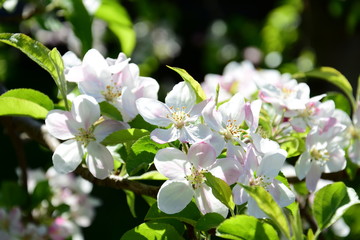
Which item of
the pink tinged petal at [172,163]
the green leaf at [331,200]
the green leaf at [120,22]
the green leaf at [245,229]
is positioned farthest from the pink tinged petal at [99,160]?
the green leaf at [120,22]

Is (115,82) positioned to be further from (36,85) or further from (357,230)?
(36,85)

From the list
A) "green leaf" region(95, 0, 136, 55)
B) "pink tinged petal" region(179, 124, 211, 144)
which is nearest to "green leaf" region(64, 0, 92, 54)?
"green leaf" region(95, 0, 136, 55)

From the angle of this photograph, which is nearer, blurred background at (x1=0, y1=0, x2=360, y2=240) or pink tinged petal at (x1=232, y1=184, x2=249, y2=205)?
pink tinged petal at (x1=232, y1=184, x2=249, y2=205)

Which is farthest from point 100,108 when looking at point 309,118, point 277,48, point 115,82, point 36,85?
point 36,85

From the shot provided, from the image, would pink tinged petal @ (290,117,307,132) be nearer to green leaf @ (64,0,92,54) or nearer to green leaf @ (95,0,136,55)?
green leaf @ (64,0,92,54)

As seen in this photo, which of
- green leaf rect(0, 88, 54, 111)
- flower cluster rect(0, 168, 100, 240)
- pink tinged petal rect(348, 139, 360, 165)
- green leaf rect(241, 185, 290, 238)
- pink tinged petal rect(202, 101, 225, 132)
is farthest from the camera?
flower cluster rect(0, 168, 100, 240)

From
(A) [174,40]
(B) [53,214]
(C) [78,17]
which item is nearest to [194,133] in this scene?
(C) [78,17]

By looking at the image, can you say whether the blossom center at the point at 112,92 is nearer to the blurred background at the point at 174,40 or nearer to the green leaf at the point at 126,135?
the green leaf at the point at 126,135
